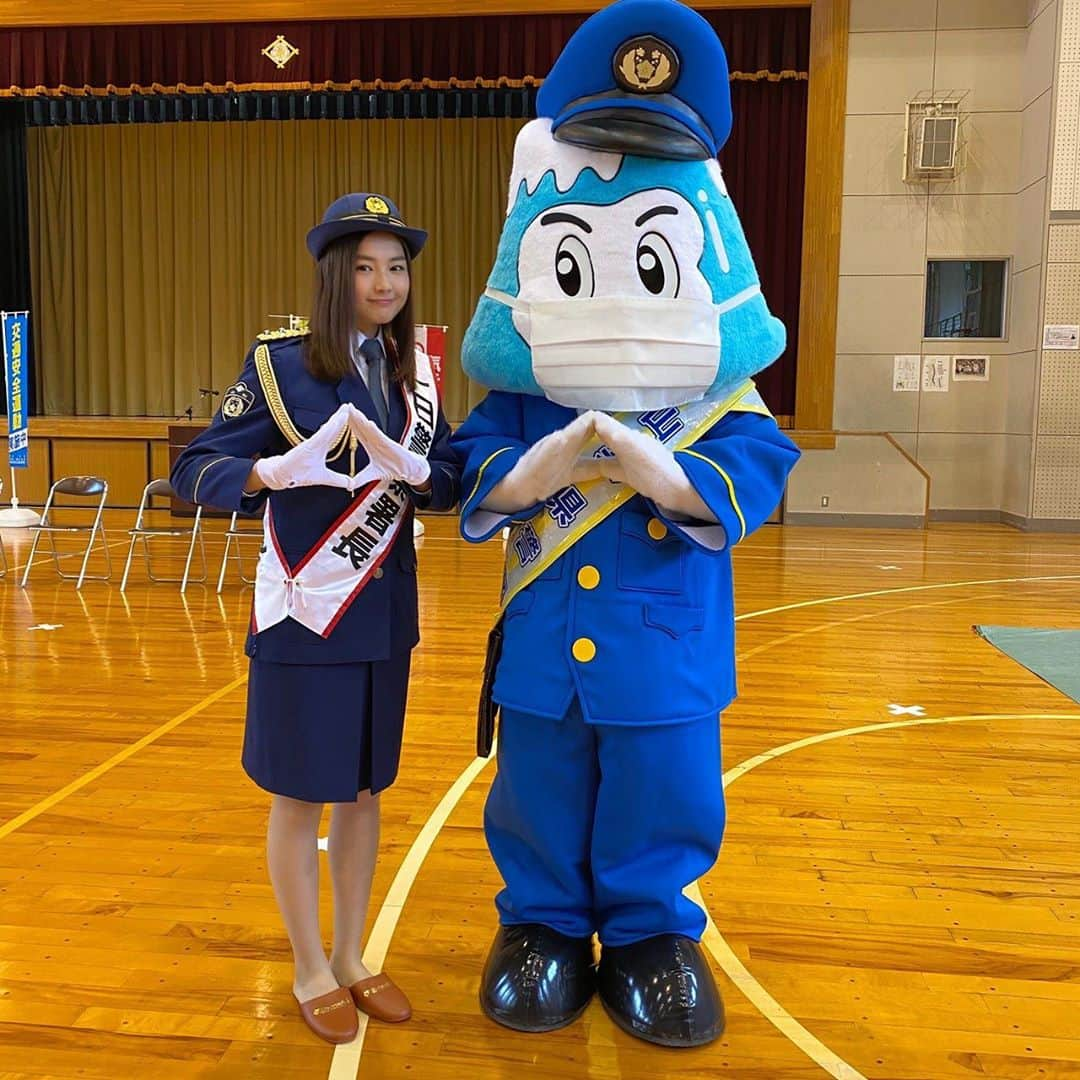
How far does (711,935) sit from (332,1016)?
85 centimetres

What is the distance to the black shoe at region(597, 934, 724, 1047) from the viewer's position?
196 centimetres

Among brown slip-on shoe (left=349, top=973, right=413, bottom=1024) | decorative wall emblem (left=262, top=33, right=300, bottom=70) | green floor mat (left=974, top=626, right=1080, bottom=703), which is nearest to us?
brown slip-on shoe (left=349, top=973, right=413, bottom=1024)

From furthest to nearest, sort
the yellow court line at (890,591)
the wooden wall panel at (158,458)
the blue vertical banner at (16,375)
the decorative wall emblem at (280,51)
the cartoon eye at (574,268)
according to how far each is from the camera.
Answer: the wooden wall panel at (158,458), the decorative wall emblem at (280,51), the blue vertical banner at (16,375), the yellow court line at (890,591), the cartoon eye at (574,268)

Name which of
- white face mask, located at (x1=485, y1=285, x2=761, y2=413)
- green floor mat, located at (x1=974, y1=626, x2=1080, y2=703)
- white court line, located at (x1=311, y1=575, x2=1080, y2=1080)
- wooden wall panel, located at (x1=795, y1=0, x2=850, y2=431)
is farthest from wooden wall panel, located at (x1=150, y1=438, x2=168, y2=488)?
white face mask, located at (x1=485, y1=285, x2=761, y2=413)

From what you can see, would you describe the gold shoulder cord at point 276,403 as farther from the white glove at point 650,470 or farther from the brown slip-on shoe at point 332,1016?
the brown slip-on shoe at point 332,1016

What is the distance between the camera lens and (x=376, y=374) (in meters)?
1.99

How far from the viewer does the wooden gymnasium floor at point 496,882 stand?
1979 mm

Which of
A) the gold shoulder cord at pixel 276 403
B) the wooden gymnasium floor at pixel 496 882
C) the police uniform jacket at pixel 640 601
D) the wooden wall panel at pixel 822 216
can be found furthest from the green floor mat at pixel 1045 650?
the wooden wall panel at pixel 822 216

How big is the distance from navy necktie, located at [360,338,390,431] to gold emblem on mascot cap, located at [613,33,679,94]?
611 mm

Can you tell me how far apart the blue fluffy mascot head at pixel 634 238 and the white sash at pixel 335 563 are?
315 mm

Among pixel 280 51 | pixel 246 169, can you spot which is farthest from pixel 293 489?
pixel 246 169

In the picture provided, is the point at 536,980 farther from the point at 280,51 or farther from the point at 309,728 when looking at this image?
the point at 280,51

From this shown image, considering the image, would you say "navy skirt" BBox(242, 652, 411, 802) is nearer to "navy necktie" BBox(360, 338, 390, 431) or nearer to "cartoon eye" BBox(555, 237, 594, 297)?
"navy necktie" BBox(360, 338, 390, 431)

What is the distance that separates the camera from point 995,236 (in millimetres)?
10391
